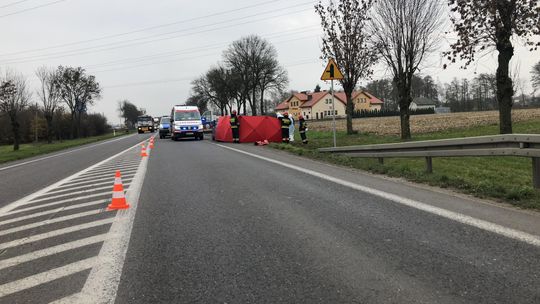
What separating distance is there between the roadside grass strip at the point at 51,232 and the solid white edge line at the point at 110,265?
72mm

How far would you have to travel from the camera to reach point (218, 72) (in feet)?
271

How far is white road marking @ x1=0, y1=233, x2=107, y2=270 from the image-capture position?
14.3 feet

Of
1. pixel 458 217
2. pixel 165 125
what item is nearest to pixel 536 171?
pixel 458 217

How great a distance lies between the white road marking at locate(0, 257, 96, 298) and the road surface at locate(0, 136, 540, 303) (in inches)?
0.7

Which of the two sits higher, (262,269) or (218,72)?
(218,72)

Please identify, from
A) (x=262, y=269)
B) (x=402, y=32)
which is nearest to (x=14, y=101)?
(x=402, y=32)

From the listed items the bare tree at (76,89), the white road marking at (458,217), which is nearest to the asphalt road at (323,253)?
the white road marking at (458,217)

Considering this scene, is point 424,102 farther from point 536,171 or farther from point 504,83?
point 536,171

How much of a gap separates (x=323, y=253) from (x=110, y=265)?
78.7 inches

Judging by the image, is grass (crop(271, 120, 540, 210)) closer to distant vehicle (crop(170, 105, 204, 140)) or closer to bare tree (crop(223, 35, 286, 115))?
distant vehicle (crop(170, 105, 204, 140))

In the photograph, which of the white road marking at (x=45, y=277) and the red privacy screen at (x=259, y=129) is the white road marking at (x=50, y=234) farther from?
the red privacy screen at (x=259, y=129)

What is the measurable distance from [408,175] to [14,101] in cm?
4349

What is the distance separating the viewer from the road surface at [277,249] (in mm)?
3348

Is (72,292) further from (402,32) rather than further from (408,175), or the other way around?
(402,32)
